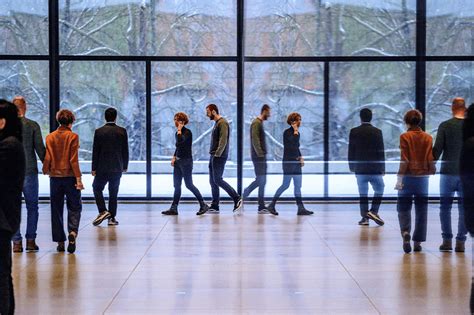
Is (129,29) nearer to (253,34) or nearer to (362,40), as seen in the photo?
(253,34)

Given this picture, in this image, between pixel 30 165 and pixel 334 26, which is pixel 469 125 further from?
pixel 334 26

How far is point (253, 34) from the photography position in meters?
19.3

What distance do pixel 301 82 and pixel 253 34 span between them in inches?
55.6

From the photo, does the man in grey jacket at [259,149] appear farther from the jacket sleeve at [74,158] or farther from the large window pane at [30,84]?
the jacket sleeve at [74,158]

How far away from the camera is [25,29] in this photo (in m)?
19.2

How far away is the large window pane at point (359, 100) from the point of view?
1947 cm

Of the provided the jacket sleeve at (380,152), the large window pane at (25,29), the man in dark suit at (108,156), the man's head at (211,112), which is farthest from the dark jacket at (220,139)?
the large window pane at (25,29)

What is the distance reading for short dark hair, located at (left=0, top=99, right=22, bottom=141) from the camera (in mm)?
6863

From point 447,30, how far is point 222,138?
19.9 feet

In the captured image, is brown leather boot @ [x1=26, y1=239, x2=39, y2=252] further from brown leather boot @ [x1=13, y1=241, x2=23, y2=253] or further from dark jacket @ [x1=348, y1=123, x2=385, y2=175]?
dark jacket @ [x1=348, y1=123, x2=385, y2=175]

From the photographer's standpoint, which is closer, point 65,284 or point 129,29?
point 65,284

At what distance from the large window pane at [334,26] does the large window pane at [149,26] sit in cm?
87

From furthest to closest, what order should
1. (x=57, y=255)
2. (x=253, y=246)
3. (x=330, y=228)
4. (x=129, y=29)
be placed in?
(x=129, y=29) → (x=330, y=228) → (x=253, y=246) → (x=57, y=255)

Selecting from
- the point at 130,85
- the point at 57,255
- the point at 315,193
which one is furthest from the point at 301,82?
the point at 57,255
